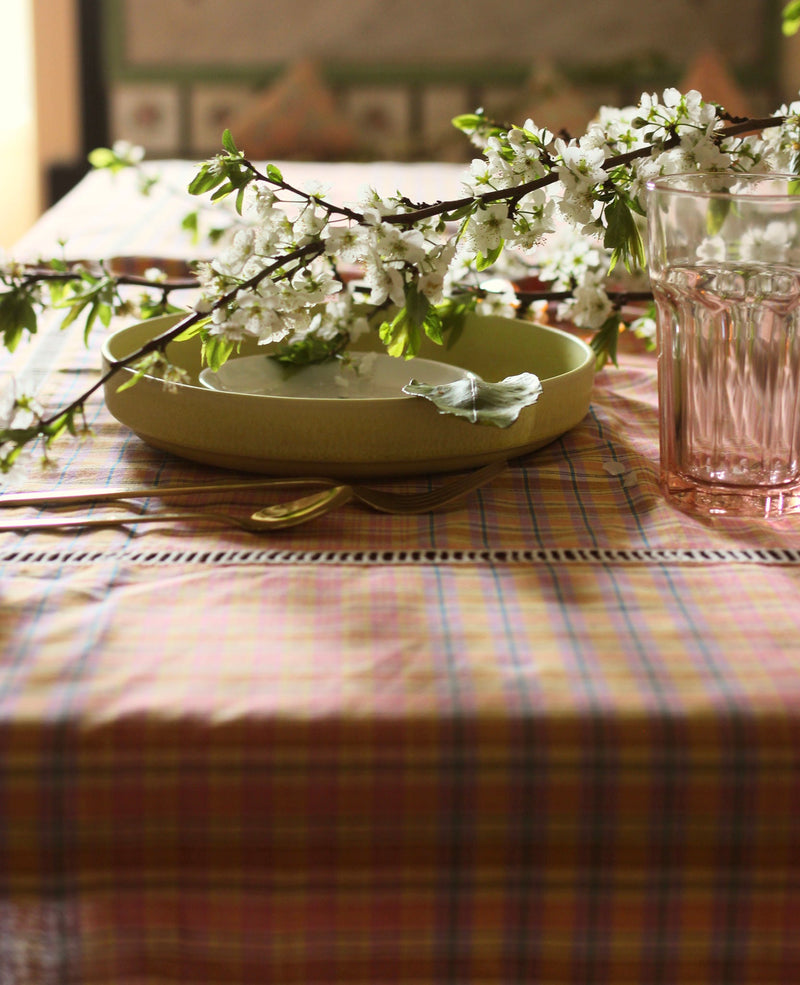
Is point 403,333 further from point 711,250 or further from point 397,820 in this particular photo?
point 397,820

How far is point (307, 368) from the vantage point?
0.84m

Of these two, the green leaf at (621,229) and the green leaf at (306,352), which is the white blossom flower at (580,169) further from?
the green leaf at (306,352)

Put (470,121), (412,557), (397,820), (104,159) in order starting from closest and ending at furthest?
(397,820), (412,557), (470,121), (104,159)

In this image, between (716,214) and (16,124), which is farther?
(16,124)

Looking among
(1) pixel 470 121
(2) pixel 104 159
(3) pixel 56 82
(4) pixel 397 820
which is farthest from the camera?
(3) pixel 56 82

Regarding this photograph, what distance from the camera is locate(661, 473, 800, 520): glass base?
66 centimetres

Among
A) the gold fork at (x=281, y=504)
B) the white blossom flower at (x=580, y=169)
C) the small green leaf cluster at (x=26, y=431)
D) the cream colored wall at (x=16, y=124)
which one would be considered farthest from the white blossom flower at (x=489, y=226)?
the cream colored wall at (x=16, y=124)

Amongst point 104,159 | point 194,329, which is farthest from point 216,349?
point 104,159

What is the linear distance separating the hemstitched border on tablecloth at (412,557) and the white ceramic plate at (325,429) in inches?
3.6

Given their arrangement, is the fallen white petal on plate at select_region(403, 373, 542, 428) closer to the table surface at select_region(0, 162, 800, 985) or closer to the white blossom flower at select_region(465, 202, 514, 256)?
the white blossom flower at select_region(465, 202, 514, 256)

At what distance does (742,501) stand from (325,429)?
251 mm

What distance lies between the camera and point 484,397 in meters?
0.68

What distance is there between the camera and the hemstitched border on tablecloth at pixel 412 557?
586 millimetres

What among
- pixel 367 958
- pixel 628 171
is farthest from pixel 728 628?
pixel 628 171
